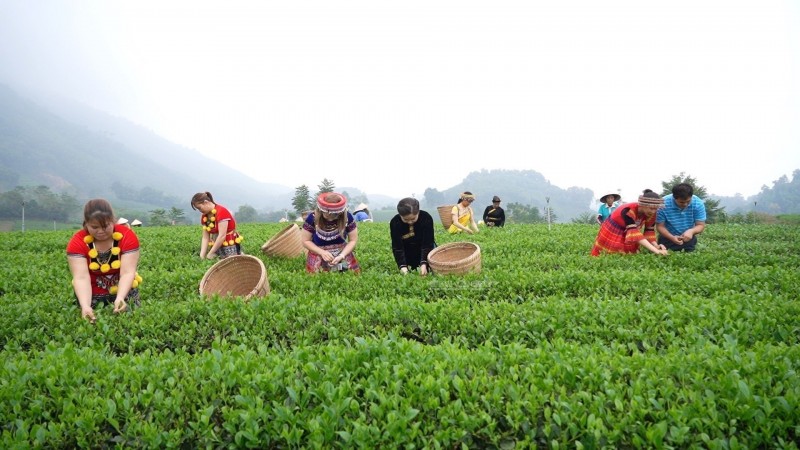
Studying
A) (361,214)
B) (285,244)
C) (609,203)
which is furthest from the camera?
(361,214)

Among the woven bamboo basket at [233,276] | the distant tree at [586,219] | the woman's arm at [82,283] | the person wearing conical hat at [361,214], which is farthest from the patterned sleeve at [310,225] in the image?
the distant tree at [586,219]

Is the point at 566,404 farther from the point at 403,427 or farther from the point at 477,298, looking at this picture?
the point at 477,298

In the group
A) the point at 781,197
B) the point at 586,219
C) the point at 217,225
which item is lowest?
the point at 586,219

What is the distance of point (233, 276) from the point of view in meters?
6.30

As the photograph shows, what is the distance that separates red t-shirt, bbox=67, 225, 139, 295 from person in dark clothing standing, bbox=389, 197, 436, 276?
330 centimetres

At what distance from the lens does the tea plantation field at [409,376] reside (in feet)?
8.25

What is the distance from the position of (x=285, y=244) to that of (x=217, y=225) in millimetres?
1330

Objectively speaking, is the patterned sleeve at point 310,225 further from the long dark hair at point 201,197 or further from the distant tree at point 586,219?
the distant tree at point 586,219

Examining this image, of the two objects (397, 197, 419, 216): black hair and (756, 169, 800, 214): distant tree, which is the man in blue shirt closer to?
(397, 197, 419, 216): black hair

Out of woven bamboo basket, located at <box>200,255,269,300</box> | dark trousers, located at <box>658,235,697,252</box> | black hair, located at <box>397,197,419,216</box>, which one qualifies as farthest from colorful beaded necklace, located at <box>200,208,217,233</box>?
dark trousers, located at <box>658,235,697,252</box>

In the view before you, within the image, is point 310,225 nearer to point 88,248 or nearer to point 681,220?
point 88,248

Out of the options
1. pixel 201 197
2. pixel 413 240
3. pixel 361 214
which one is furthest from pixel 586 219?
pixel 201 197

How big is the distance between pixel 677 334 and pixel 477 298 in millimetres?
2245

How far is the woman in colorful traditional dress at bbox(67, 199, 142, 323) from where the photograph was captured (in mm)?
4223
